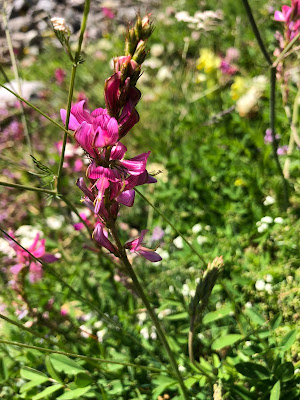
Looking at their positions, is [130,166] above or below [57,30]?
below

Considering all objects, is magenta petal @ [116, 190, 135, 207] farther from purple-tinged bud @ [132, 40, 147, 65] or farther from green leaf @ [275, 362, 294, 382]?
green leaf @ [275, 362, 294, 382]

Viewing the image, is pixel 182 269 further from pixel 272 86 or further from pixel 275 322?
pixel 272 86

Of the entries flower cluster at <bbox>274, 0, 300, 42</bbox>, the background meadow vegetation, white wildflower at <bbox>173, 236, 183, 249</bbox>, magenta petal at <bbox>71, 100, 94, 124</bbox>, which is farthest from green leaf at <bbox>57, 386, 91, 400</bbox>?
flower cluster at <bbox>274, 0, 300, 42</bbox>

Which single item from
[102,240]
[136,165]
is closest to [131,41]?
[136,165]

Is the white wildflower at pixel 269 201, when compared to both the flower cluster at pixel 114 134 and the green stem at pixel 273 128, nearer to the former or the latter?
the green stem at pixel 273 128

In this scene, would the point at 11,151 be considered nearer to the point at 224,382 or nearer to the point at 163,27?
the point at 163,27

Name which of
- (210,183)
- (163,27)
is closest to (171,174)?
(210,183)
